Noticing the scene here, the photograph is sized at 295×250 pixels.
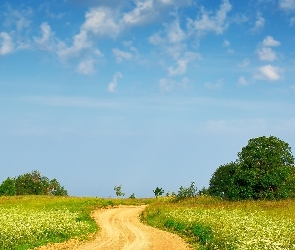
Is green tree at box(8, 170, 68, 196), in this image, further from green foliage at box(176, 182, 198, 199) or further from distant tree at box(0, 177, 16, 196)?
green foliage at box(176, 182, 198, 199)

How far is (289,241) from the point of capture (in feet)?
78.0

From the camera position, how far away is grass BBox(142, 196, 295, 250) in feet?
76.5

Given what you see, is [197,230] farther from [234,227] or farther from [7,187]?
[7,187]

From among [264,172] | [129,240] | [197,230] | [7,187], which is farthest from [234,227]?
[7,187]

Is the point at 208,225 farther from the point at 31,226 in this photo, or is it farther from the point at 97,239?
the point at 31,226

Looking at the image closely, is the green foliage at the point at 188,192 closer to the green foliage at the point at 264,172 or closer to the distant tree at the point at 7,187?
the green foliage at the point at 264,172

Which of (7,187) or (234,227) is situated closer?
(234,227)

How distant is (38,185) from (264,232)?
355 ft

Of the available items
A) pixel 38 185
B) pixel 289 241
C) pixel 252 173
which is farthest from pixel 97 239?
pixel 38 185

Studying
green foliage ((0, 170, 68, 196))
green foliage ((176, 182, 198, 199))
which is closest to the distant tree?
green foliage ((0, 170, 68, 196))

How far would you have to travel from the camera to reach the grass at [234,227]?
2331cm

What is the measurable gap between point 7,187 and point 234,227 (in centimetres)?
9597

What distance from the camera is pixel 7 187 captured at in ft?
378

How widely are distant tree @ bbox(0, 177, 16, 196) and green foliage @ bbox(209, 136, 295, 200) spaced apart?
71.8 meters
